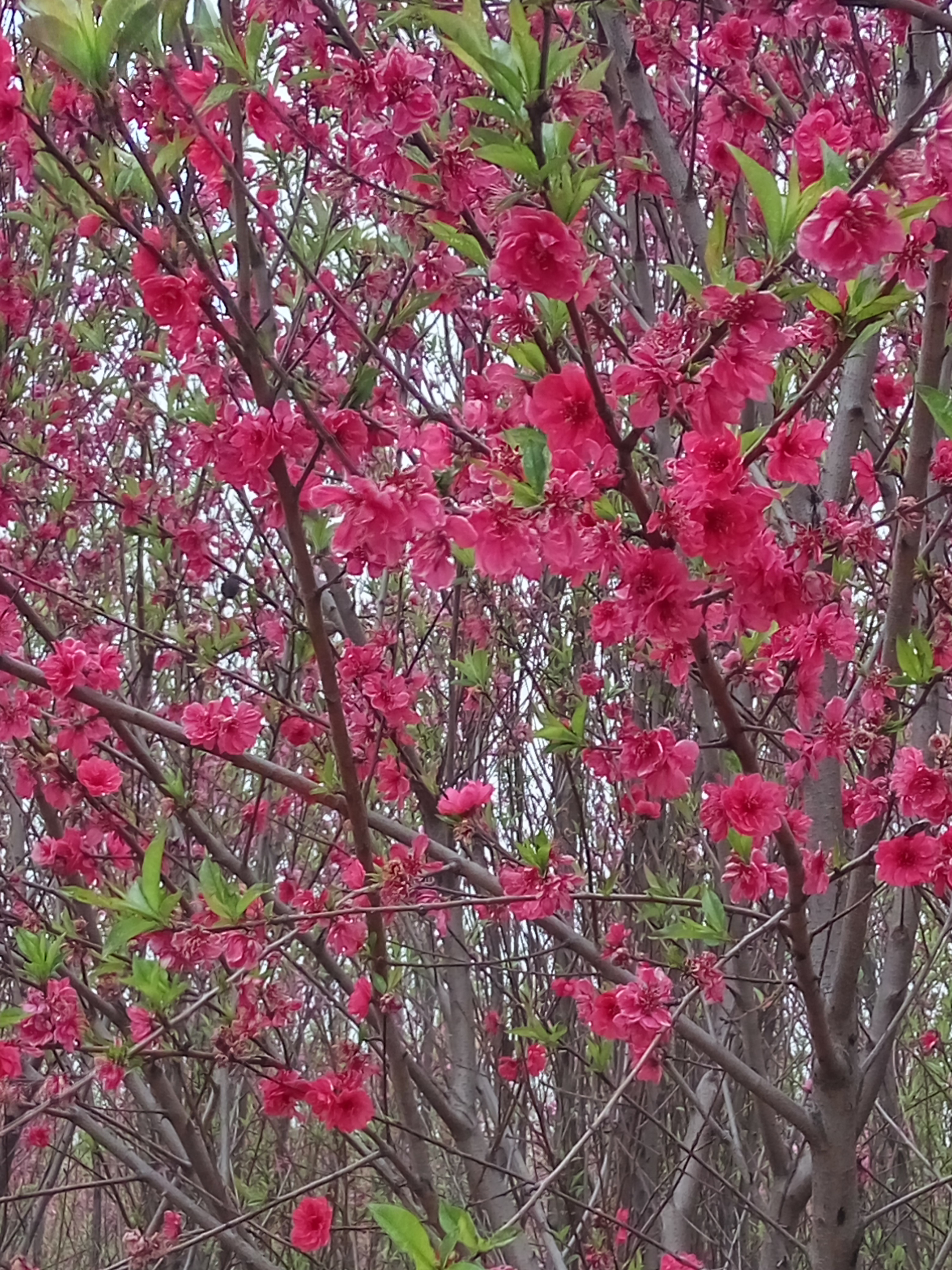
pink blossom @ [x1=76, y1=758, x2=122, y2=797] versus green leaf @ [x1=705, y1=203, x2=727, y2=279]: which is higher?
green leaf @ [x1=705, y1=203, x2=727, y2=279]

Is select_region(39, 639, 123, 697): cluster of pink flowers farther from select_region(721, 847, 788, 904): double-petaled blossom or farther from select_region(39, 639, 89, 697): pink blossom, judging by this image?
select_region(721, 847, 788, 904): double-petaled blossom

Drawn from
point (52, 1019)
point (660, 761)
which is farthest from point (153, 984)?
point (660, 761)

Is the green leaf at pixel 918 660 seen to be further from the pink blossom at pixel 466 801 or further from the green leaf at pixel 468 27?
the green leaf at pixel 468 27

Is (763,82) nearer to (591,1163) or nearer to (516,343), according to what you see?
(516,343)

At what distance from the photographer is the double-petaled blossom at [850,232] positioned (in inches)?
50.5

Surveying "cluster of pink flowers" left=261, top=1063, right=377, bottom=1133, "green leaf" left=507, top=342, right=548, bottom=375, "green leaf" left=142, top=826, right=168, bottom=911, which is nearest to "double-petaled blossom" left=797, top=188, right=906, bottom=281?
"green leaf" left=507, top=342, right=548, bottom=375

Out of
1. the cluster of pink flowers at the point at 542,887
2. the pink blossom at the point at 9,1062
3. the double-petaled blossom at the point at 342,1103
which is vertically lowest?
the pink blossom at the point at 9,1062

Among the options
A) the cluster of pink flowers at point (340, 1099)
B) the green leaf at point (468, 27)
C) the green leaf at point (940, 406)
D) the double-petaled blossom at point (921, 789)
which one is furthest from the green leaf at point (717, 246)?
the cluster of pink flowers at point (340, 1099)

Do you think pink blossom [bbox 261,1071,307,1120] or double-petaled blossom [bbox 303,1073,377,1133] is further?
pink blossom [bbox 261,1071,307,1120]

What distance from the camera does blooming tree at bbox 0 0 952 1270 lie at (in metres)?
1.48

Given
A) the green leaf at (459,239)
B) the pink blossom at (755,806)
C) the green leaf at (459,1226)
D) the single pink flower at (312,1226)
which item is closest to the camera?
the green leaf at (459,1226)

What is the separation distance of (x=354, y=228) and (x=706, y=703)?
1610mm

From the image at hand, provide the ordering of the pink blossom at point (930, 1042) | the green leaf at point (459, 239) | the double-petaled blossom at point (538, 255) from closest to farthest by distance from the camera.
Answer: the double-petaled blossom at point (538, 255) < the green leaf at point (459, 239) < the pink blossom at point (930, 1042)

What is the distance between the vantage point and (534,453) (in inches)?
56.3
